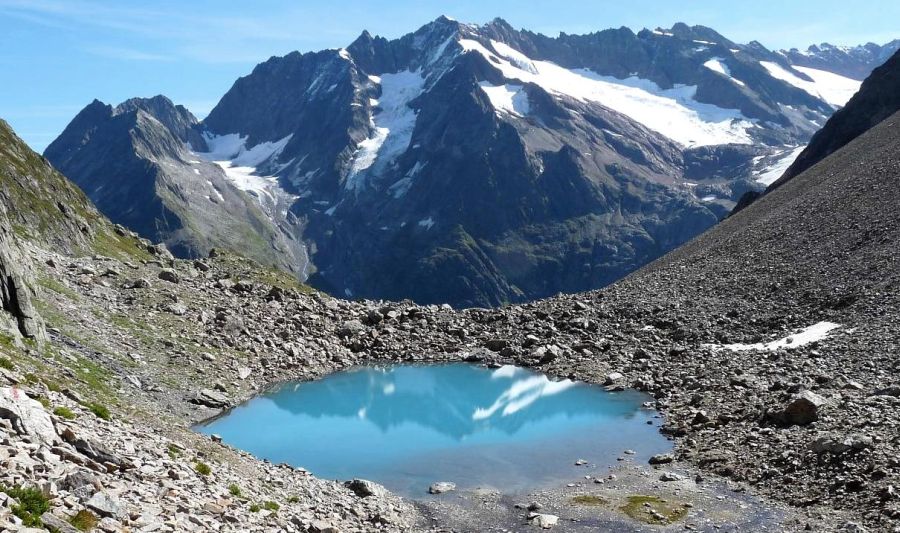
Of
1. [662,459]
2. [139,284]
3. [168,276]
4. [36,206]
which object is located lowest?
[662,459]

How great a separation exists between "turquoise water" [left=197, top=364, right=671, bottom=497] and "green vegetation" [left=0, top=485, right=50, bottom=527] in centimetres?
1941

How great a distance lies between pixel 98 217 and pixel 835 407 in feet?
238

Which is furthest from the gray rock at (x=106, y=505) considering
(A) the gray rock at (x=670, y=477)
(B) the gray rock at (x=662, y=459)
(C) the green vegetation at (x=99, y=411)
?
(B) the gray rock at (x=662, y=459)

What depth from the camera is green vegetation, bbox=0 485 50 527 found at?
14.3 metres

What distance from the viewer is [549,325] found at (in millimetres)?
62031

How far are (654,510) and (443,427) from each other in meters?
20.4

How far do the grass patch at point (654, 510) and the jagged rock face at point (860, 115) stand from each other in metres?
119

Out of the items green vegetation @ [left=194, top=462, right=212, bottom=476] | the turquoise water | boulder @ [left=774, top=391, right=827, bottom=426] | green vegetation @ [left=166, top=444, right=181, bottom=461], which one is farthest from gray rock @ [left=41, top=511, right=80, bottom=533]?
boulder @ [left=774, top=391, right=827, bottom=426]

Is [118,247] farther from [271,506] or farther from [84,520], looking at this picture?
[84,520]

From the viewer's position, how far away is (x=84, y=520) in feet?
50.5

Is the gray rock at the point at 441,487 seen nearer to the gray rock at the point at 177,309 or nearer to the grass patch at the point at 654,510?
the grass patch at the point at 654,510

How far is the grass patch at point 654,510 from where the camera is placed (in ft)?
90.7

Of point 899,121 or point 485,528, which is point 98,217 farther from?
point 899,121

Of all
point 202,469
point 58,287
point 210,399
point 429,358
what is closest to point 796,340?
point 429,358
